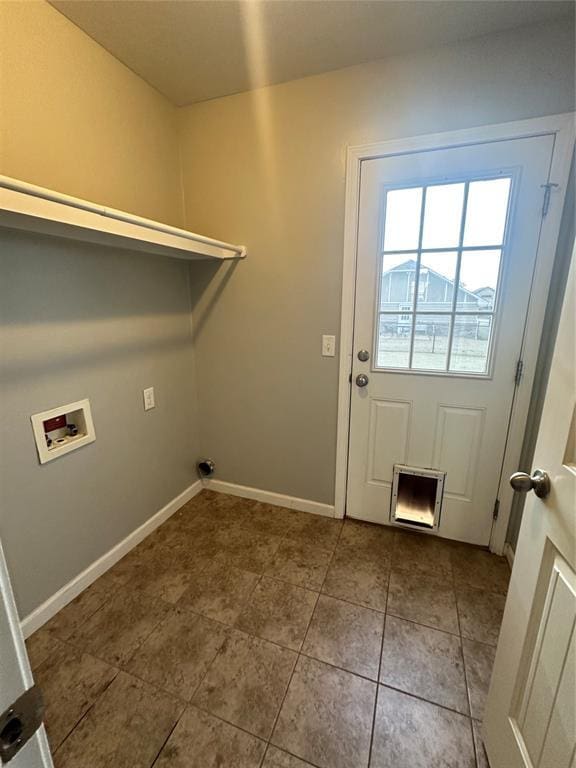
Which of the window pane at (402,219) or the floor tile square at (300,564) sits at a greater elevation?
the window pane at (402,219)

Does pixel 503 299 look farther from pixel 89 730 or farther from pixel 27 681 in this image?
pixel 89 730

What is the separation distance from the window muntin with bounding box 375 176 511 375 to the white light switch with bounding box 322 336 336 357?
0.25 metres

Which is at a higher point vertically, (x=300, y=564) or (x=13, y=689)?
(x=13, y=689)

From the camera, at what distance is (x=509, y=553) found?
1.77 meters

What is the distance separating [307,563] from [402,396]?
3.39ft

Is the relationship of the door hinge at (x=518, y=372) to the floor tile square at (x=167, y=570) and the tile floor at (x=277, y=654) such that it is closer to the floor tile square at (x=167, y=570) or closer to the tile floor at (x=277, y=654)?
the tile floor at (x=277, y=654)

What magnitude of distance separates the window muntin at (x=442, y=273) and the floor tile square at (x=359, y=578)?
106 centimetres

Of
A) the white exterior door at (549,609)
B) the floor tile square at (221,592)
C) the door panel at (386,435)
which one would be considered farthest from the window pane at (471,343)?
the floor tile square at (221,592)

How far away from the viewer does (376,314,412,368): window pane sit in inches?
69.1

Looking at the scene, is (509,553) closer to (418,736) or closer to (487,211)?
(418,736)

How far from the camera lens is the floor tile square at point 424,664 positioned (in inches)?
46.6

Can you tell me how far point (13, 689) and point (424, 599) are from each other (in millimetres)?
1620

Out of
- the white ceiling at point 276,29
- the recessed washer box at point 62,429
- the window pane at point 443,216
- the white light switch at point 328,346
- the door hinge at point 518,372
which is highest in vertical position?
the white ceiling at point 276,29

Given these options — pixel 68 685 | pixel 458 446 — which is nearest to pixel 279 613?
pixel 68 685
